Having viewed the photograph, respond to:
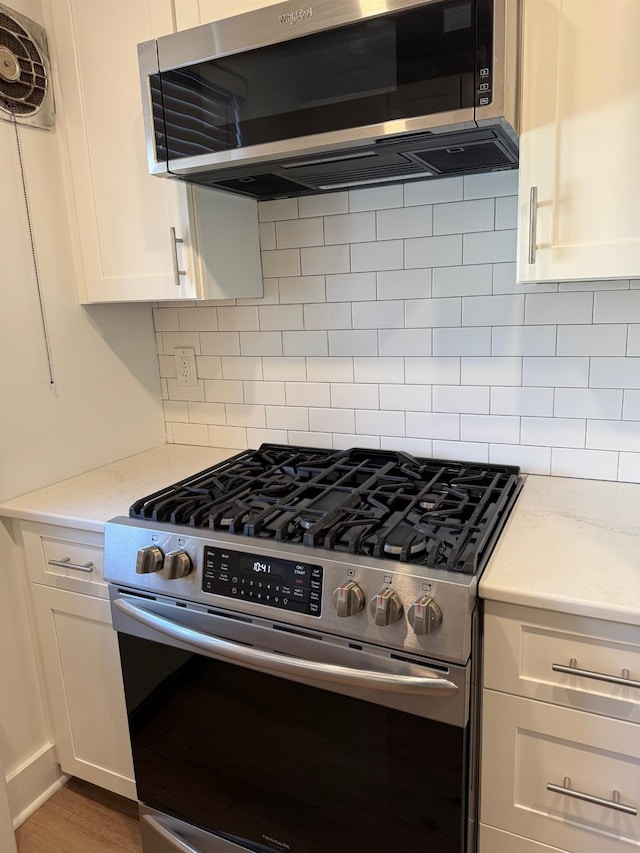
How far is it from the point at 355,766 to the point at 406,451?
88 cm

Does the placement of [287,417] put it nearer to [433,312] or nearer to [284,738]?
[433,312]

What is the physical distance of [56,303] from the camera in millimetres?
1817

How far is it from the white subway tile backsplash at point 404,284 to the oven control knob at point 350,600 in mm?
922

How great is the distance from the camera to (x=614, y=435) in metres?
1.58

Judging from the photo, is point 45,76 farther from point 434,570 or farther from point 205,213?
point 434,570

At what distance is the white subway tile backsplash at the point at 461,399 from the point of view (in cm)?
172

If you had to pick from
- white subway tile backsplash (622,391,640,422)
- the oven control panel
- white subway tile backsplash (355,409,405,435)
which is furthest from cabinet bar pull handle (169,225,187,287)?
white subway tile backsplash (622,391,640,422)

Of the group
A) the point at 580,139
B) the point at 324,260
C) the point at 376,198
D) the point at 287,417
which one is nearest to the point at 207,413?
the point at 287,417

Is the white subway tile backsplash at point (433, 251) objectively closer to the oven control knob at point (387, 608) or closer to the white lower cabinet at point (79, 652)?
the oven control knob at point (387, 608)

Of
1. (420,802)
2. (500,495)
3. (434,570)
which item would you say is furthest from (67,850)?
(500,495)

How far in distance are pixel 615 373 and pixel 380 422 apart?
2.18 feet

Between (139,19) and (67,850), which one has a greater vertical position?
(139,19)

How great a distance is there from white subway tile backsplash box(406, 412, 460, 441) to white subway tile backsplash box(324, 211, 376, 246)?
538 millimetres

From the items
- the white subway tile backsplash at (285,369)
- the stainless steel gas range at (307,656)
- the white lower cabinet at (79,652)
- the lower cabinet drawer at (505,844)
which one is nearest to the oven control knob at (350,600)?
the stainless steel gas range at (307,656)
